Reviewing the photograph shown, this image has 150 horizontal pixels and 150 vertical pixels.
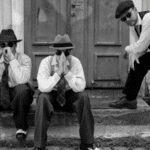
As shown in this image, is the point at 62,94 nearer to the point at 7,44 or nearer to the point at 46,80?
the point at 46,80

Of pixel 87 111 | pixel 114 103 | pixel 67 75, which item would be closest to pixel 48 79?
pixel 67 75

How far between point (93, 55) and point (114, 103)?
1.28 m

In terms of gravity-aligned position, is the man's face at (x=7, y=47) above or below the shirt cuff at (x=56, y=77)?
above

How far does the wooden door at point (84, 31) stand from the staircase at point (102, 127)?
1.21 metres

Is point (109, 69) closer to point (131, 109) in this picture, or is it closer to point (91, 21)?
point (91, 21)

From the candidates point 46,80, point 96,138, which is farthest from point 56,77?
point 96,138

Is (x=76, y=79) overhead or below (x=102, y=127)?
overhead

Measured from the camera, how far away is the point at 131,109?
19.7 ft

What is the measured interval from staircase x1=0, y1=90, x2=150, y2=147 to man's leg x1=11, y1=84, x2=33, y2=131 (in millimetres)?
240

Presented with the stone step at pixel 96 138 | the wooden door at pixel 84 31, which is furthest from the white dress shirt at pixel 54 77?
the wooden door at pixel 84 31

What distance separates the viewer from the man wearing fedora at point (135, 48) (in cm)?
553

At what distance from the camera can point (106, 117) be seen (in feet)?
19.4

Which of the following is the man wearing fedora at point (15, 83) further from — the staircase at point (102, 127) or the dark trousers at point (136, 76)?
the dark trousers at point (136, 76)

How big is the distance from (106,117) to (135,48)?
1006mm
